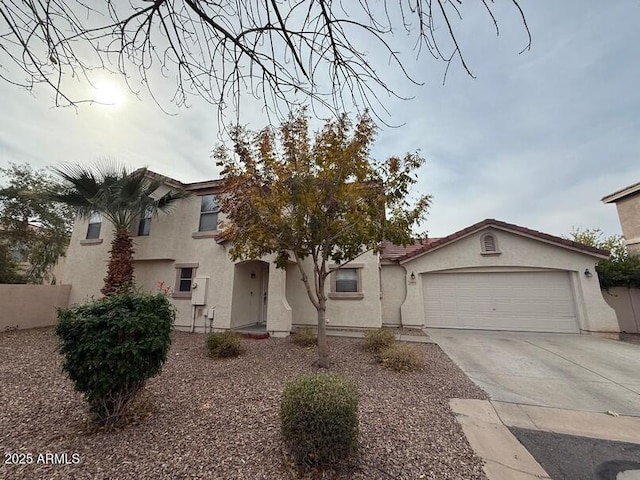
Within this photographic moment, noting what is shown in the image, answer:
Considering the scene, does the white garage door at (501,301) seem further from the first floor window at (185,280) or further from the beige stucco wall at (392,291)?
the first floor window at (185,280)

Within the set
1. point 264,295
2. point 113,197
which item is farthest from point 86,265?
point 264,295

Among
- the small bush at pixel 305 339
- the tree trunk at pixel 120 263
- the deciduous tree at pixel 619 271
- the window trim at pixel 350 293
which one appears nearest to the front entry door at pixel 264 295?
the window trim at pixel 350 293

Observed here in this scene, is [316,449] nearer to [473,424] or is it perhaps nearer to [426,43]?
[473,424]

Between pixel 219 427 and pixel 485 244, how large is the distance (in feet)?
39.0

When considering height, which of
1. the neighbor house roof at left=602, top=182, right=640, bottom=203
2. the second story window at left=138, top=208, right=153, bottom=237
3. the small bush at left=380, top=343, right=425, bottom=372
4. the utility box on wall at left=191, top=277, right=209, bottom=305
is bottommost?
the small bush at left=380, top=343, right=425, bottom=372

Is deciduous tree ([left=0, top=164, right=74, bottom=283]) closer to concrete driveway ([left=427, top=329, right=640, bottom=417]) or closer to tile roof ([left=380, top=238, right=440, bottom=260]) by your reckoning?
tile roof ([left=380, top=238, right=440, bottom=260])

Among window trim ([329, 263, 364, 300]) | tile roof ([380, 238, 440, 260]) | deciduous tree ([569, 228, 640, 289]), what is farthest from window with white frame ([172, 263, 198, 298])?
deciduous tree ([569, 228, 640, 289])

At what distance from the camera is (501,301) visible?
10.8 m

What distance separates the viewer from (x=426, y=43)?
2162mm

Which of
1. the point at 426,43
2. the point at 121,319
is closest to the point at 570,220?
the point at 426,43

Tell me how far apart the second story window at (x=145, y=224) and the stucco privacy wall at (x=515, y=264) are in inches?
480

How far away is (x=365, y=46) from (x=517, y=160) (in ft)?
37.4

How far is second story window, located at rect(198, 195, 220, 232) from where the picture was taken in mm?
11258

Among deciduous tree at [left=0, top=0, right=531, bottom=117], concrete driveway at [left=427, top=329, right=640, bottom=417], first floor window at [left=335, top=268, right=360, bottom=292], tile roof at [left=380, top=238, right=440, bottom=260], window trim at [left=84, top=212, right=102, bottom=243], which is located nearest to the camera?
deciduous tree at [left=0, top=0, right=531, bottom=117]
